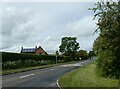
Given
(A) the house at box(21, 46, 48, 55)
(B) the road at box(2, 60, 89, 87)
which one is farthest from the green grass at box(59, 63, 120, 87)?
(A) the house at box(21, 46, 48, 55)

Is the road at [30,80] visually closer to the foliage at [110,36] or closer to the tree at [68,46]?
the foliage at [110,36]

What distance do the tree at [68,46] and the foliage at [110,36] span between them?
118213 mm

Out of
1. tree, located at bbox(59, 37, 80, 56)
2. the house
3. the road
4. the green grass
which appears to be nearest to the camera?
the green grass

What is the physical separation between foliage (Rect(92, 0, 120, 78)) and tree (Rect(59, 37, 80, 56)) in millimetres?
118213

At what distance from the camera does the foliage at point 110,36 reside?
1922cm

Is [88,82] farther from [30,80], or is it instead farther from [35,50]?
[35,50]

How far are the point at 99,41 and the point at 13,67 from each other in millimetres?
24740

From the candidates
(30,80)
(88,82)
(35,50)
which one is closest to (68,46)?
(35,50)

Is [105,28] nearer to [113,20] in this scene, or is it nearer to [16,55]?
[113,20]

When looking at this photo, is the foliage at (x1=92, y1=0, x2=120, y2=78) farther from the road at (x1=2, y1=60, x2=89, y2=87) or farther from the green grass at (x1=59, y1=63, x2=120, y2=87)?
the road at (x1=2, y1=60, x2=89, y2=87)

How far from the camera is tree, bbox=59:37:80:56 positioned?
143375 millimetres

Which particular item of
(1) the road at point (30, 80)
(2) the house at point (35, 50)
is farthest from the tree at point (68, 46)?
(1) the road at point (30, 80)

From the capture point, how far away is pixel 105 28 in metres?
19.7

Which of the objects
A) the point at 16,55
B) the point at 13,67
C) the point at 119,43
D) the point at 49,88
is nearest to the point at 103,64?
the point at 119,43
